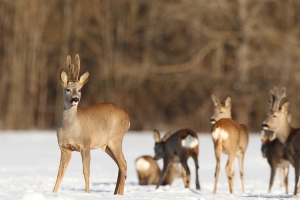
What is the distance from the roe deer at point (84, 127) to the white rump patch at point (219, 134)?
7.65 feet

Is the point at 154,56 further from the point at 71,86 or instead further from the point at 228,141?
the point at 71,86

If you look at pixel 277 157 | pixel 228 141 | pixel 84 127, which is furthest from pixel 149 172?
pixel 84 127

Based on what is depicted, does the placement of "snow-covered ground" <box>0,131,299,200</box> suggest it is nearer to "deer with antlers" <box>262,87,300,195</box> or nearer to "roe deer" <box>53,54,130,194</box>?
"roe deer" <box>53,54,130,194</box>

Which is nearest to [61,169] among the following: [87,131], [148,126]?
[87,131]

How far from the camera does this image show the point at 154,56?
28766 mm

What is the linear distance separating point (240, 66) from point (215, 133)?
15137 mm

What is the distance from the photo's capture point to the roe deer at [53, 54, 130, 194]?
8.01 metres

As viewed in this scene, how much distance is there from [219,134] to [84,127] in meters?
3.15

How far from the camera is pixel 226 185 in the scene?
12.6m

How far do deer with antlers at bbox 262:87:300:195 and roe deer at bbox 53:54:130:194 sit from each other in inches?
127

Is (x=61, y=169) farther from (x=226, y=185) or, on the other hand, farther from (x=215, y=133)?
(x=226, y=185)

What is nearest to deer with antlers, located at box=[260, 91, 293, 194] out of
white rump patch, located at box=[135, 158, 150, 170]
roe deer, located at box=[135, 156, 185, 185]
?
roe deer, located at box=[135, 156, 185, 185]

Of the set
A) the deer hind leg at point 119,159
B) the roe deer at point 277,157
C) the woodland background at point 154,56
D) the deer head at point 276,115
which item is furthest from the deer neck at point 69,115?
the woodland background at point 154,56

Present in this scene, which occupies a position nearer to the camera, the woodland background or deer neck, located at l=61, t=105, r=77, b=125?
deer neck, located at l=61, t=105, r=77, b=125
